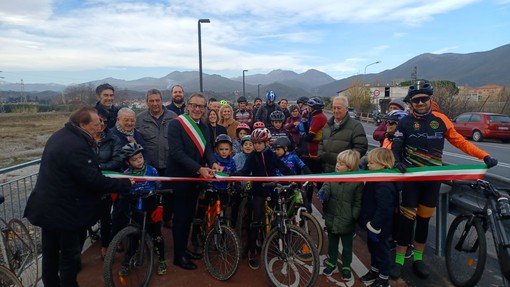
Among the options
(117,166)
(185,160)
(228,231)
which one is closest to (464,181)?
(228,231)

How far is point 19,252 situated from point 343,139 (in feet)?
14.5

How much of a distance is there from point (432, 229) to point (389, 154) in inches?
106

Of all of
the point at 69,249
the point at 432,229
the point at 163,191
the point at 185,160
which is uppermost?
the point at 185,160

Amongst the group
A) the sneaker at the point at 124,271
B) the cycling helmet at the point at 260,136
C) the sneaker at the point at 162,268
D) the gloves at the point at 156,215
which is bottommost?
the sneaker at the point at 162,268

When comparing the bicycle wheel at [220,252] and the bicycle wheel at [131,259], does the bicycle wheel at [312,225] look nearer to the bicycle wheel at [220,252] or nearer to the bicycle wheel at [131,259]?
the bicycle wheel at [220,252]

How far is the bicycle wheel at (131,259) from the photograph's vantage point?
3691 millimetres

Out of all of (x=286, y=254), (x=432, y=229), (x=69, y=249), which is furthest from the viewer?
(x=432, y=229)

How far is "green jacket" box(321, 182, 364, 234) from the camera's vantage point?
4.01m

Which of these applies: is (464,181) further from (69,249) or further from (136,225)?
(69,249)

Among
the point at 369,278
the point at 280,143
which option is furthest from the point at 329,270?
the point at 280,143

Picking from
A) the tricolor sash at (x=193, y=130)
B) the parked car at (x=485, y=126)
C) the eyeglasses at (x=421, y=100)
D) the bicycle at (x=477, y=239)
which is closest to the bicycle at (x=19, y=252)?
the tricolor sash at (x=193, y=130)

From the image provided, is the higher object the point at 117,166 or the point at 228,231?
the point at 117,166

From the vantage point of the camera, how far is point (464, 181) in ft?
13.3

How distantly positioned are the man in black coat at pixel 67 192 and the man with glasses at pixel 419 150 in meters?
3.23
